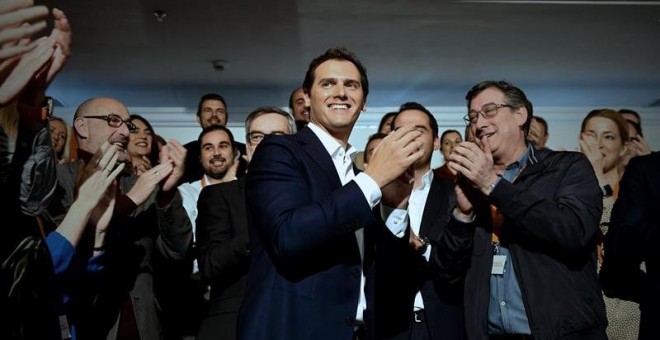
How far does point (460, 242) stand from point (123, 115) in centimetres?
154

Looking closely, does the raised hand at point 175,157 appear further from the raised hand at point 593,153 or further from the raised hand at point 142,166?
the raised hand at point 593,153

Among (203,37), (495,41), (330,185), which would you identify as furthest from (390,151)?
(495,41)

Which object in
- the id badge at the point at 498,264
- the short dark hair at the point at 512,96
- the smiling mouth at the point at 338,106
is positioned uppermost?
the short dark hair at the point at 512,96

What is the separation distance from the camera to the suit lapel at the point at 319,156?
68.2 inches

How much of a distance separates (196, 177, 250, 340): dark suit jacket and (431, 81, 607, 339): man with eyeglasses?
0.87m

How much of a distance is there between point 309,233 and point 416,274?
1099mm

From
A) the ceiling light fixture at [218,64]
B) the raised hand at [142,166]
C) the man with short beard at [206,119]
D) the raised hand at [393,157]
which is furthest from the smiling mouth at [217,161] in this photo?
the ceiling light fixture at [218,64]

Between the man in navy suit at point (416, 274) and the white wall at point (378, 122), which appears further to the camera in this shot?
the white wall at point (378, 122)

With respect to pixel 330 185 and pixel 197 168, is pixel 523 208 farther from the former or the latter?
pixel 197 168

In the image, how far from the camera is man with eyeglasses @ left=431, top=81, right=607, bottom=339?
2.09 meters

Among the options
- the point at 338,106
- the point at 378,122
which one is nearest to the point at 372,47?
the point at 378,122

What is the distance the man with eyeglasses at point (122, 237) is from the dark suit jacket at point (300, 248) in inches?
37.7

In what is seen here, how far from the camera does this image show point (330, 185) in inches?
68.0

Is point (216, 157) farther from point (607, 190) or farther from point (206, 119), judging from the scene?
point (607, 190)
